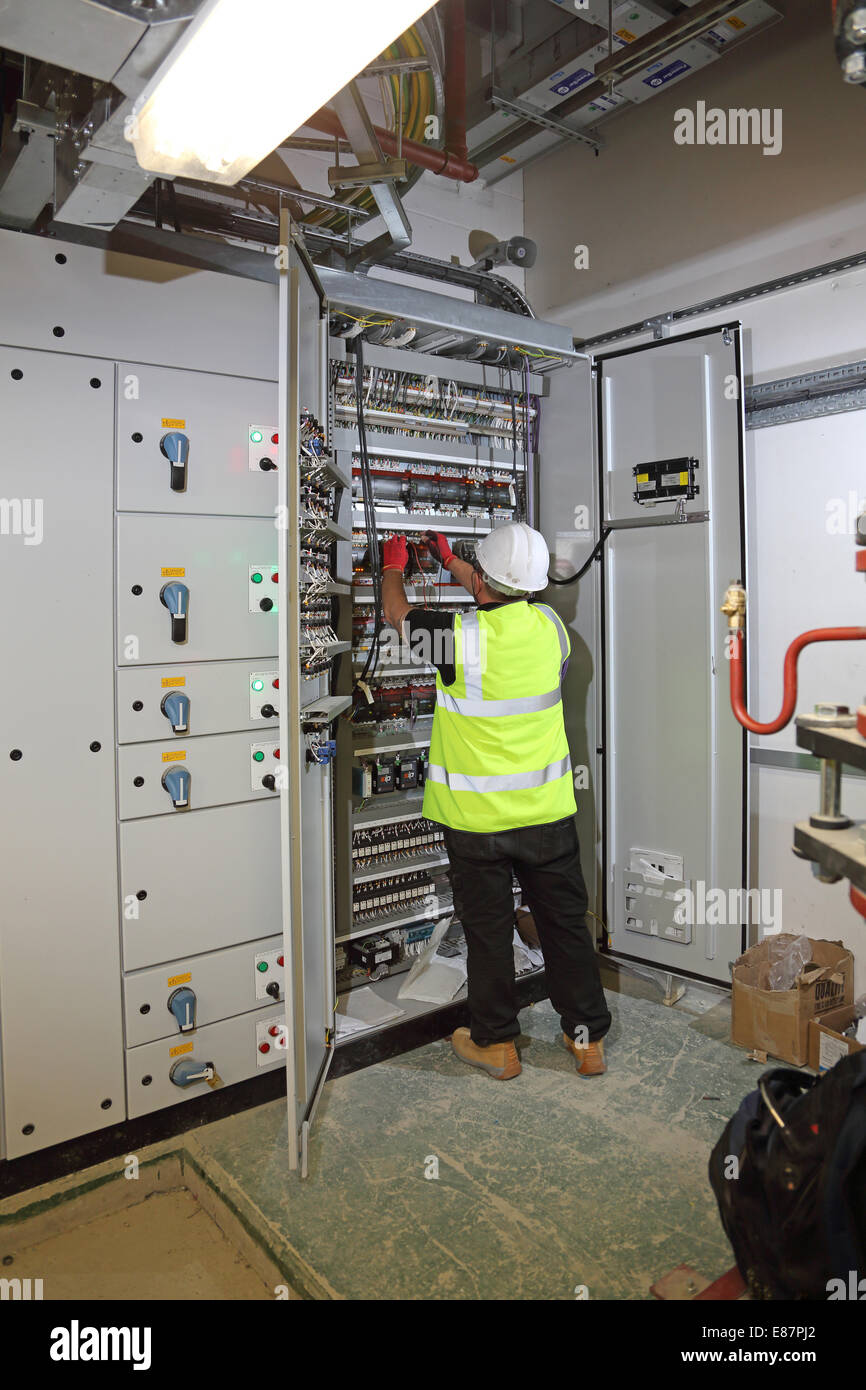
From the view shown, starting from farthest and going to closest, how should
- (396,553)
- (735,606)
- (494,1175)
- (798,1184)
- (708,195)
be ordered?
(708,195)
(396,553)
(494,1175)
(735,606)
(798,1184)

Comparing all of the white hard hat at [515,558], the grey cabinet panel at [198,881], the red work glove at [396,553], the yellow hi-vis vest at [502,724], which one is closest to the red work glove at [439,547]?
the red work glove at [396,553]

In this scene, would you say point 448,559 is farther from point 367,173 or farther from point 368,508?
point 367,173

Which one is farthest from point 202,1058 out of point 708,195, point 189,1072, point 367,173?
point 708,195

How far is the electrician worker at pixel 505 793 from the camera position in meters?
2.58

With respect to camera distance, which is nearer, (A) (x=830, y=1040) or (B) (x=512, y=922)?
(A) (x=830, y=1040)

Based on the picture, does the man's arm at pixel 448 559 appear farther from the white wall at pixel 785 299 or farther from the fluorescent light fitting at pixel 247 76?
the fluorescent light fitting at pixel 247 76

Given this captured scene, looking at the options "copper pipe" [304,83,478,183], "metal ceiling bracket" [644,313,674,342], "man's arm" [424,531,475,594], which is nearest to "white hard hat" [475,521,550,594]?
"man's arm" [424,531,475,594]

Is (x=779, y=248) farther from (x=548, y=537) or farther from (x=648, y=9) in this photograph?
(x=548, y=537)

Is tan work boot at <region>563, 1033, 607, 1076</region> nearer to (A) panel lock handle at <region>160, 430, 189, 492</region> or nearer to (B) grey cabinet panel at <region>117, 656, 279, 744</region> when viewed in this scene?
(B) grey cabinet panel at <region>117, 656, 279, 744</region>

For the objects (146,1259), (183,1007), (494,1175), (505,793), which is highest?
(505,793)

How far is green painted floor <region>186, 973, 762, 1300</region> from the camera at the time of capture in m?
1.88

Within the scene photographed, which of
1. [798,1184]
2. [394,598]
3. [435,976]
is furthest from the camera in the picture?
[435,976]

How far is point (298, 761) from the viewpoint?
2086 mm

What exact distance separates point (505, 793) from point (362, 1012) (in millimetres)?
920
